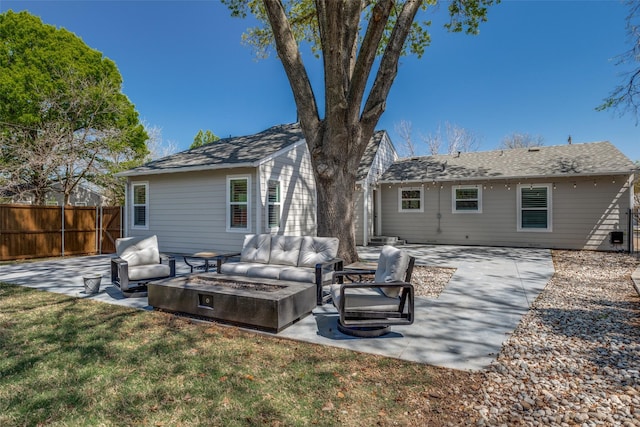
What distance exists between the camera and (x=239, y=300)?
4.14 metres

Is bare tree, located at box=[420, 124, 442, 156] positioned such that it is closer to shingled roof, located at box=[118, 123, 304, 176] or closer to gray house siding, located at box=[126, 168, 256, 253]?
shingled roof, located at box=[118, 123, 304, 176]

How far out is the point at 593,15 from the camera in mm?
10547

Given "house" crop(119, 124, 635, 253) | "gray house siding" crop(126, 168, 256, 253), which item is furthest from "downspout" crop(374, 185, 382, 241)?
"gray house siding" crop(126, 168, 256, 253)

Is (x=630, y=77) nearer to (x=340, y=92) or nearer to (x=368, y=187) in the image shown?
(x=368, y=187)

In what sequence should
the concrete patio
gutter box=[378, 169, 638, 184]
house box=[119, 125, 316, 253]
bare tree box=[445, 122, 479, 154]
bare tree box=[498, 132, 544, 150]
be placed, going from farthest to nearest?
bare tree box=[498, 132, 544, 150]
bare tree box=[445, 122, 479, 154]
gutter box=[378, 169, 638, 184]
house box=[119, 125, 316, 253]
the concrete patio

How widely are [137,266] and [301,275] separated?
3109 millimetres

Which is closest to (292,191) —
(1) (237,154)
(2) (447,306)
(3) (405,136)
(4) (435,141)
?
(1) (237,154)

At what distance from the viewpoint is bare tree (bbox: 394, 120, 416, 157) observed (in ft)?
101

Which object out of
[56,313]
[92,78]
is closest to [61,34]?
[92,78]

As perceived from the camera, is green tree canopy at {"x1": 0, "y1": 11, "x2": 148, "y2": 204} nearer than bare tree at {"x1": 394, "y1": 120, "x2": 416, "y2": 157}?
Yes

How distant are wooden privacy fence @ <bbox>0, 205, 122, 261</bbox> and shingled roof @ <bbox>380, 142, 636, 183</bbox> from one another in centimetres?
1101

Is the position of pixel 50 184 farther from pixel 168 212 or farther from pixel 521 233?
pixel 521 233

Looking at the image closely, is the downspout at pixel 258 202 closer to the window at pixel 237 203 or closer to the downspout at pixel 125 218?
the window at pixel 237 203

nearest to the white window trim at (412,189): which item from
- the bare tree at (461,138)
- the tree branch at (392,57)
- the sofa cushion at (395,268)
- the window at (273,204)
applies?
the window at (273,204)
